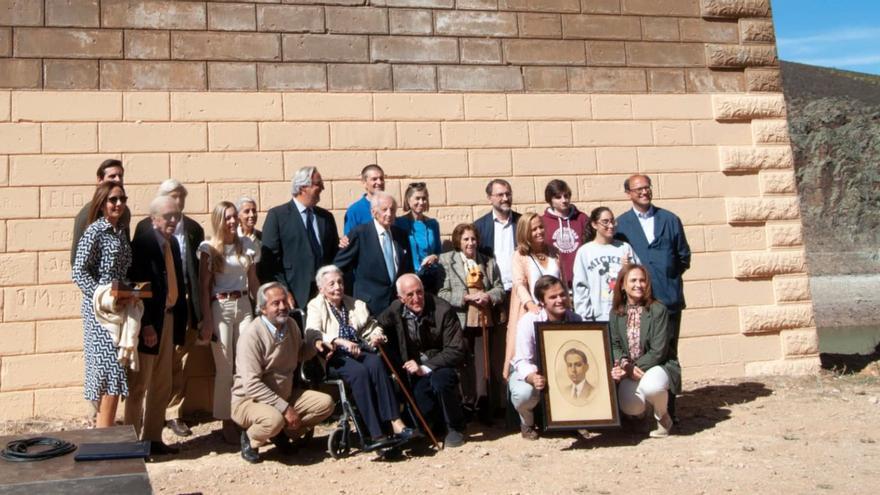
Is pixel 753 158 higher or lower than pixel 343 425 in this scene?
higher

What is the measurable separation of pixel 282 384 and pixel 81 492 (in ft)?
9.43

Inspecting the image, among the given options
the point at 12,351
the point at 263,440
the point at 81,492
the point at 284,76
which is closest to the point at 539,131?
the point at 284,76

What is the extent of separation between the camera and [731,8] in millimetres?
8422

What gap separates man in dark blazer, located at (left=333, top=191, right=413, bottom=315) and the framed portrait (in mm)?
1145

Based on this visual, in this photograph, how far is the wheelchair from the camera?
5547 mm

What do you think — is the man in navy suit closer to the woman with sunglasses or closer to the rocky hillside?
the woman with sunglasses

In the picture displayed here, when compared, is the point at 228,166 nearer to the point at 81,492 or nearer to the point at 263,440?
the point at 263,440

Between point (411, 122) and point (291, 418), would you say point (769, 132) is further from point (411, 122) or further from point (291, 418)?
point (291, 418)

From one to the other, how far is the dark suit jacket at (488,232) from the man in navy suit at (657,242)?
82 centimetres

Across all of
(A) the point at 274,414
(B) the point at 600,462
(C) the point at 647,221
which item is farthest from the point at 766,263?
(A) the point at 274,414

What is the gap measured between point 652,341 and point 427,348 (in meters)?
1.50

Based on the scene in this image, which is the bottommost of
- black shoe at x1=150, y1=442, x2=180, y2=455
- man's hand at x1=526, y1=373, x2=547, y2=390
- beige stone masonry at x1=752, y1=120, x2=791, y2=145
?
black shoe at x1=150, y1=442, x2=180, y2=455

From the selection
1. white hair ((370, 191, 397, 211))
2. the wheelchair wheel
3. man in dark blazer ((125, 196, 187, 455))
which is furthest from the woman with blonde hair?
white hair ((370, 191, 397, 211))

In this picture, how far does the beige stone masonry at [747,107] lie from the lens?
830 cm
